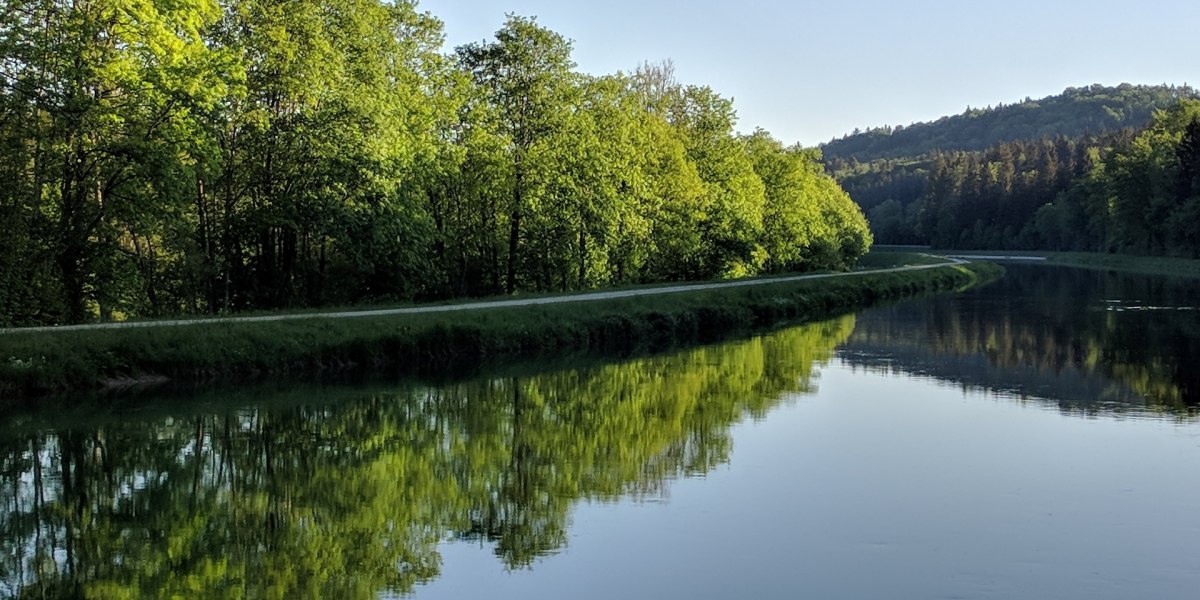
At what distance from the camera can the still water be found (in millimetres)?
12391

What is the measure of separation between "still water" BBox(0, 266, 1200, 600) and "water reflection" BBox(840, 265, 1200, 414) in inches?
13.8

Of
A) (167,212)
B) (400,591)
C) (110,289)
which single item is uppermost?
(167,212)

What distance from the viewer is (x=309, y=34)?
3825 centimetres

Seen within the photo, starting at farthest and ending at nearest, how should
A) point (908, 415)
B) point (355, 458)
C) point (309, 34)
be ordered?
point (309, 34) → point (908, 415) → point (355, 458)

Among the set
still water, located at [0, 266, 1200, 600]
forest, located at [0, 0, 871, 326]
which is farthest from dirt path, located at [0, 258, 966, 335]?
still water, located at [0, 266, 1200, 600]

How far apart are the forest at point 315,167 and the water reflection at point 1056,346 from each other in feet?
42.5

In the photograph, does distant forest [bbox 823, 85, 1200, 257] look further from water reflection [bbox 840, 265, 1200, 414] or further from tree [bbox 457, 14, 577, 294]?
tree [bbox 457, 14, 577, 294]

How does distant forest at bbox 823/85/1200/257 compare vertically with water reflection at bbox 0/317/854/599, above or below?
above

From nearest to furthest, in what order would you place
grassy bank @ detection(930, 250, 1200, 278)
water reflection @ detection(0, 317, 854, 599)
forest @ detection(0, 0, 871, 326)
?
water reflection @ detection(0, 317, 854, 599), forest @ detection(0, 0, 871, 326), grassy bank @ detection(930, 250, 1200, 278)

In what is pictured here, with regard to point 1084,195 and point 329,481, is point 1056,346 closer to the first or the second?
point 329,481

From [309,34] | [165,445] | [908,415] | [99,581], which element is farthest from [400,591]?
[309,34]

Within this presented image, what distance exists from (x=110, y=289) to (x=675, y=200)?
32.0m

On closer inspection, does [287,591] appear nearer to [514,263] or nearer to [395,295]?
[395,295]

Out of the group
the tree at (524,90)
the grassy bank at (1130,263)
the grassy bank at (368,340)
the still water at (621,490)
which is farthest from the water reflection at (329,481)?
the grassy bank at (1130,263)
